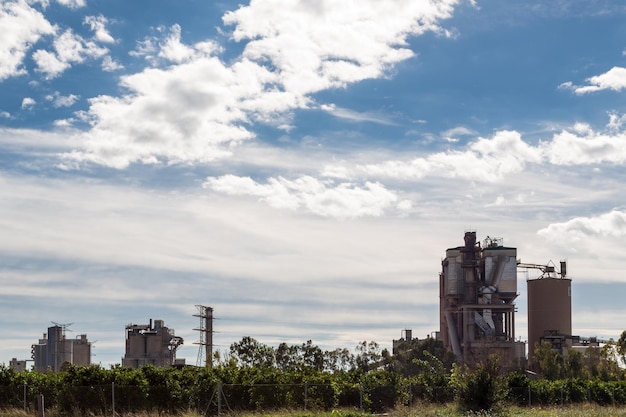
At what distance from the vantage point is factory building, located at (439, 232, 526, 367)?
451ft

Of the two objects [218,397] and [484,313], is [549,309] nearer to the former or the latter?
[484,313]

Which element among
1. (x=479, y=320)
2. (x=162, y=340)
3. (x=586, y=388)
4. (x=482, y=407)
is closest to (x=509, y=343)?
(x=479, y=320)

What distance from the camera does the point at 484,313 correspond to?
13862cm

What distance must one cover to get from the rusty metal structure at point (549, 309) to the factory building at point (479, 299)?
4791 millimetres

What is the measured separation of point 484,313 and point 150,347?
58.5 meters

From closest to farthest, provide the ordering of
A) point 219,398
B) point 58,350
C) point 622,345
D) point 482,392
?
point 219,398 → point 482,392 → point 622,345 → point 58,350

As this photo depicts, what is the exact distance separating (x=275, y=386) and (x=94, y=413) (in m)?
9.31

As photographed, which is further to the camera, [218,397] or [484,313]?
[484,313]

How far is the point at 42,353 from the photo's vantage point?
177 m

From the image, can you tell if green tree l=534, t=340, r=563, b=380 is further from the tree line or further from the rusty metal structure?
the tree line

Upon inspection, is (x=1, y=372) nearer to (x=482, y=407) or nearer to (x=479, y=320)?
(x=482, y=407)

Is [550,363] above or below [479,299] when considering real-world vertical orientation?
below

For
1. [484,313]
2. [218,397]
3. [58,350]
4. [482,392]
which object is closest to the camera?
[218,397]

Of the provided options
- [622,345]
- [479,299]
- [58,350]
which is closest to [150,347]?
[58,350]
